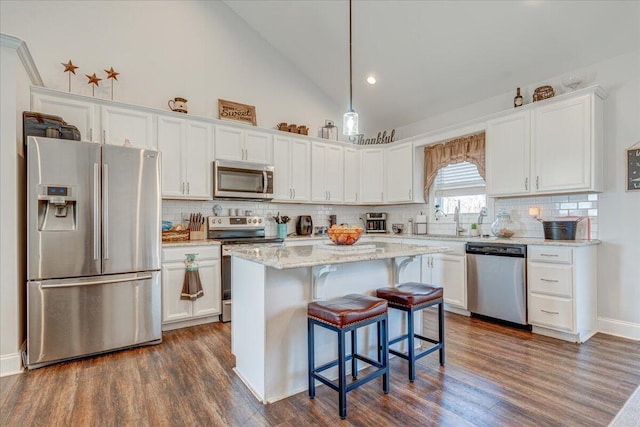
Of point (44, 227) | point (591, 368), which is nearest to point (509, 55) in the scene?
point (591, 368)

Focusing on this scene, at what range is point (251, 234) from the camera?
4.36 meters

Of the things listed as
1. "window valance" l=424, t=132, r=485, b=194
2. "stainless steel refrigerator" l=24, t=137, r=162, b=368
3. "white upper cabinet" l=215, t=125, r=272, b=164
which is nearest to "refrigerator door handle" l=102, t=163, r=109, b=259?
"stainless steel refrigerator" l=24, t=137, r=162, b=368

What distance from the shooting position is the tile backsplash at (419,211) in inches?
141

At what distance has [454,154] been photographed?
4.60 m

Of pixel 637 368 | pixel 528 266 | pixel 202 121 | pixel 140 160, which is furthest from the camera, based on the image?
pixel 202 121

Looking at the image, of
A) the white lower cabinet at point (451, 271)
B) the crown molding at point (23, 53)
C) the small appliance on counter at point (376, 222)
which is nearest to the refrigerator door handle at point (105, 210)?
→ the crown molding at point (23, 53)

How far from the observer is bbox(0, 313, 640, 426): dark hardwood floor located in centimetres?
189

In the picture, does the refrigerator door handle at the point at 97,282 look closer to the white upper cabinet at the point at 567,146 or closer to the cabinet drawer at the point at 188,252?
the cabinet drawer at the point at 188,252

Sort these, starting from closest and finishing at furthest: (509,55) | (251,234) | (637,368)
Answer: (637,368) < (509,55) < (251,234)

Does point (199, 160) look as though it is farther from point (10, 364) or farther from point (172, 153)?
point (10, 364)

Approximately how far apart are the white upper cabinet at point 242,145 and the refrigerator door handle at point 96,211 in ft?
4.88

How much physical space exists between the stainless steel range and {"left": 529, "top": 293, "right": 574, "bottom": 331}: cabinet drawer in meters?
2.92

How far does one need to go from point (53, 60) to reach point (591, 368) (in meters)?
5.76

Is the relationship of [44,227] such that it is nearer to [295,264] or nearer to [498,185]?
[295,264]
